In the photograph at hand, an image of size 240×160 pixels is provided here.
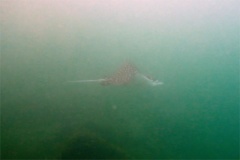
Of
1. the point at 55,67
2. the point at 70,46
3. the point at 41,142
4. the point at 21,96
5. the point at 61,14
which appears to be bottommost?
the point at 41,142

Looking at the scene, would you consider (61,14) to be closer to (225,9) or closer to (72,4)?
(72,4)

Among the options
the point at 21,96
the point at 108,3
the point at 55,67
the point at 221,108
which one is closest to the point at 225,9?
the point at 221,108

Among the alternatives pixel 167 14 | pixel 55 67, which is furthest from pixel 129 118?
pixel 167 14

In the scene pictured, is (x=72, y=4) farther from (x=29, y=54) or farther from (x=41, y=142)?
(x=41, y=142)

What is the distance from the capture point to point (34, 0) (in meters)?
2.52

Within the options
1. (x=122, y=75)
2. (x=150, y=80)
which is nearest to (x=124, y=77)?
(x=122, y=75)

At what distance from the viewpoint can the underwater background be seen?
2.55m

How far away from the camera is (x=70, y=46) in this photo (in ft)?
8.41

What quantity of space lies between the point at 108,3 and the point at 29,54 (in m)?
0.94

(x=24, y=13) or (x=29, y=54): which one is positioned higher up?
(x=24, y=13)

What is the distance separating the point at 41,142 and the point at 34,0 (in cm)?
143

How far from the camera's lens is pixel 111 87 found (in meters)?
2.59

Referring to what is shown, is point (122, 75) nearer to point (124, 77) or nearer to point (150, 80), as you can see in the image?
point (124, 77)

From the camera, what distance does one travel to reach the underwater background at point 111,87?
2.55m
